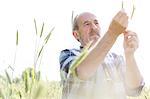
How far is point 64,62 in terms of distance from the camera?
1905 millimetres

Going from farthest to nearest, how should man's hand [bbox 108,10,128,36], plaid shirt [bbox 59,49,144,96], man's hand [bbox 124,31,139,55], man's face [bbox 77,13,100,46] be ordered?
man's face [bbox 77,13,100,46] < plaid shirt [bbox 59,49,144,96] < man's hand [bbox 124,31,139,55] < man's hand [bbox 108,10,128,36]

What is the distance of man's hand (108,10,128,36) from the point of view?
55.9 inches

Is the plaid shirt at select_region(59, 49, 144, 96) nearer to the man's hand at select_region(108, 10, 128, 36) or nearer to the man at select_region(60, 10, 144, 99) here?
the man at select_region(60, 10, 144, 99)

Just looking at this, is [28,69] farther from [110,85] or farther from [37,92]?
[110,85]

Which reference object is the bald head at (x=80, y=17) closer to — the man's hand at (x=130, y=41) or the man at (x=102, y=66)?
the man at (x=102, y=66)

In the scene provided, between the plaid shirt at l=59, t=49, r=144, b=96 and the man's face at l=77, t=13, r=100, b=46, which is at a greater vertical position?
the man's face at l=77, t=13, r=100, b=46

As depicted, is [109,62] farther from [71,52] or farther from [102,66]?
[71,52]

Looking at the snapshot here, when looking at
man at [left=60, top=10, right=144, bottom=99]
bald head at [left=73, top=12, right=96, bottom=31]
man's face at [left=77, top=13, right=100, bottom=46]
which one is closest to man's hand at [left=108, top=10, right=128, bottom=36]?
man at [left=60, top=10, right=144, bottom=99]

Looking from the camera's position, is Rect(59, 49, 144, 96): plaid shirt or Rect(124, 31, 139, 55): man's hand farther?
Rect(59, 49, 144, 96): plaid shirt

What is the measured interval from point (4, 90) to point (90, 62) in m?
0.75

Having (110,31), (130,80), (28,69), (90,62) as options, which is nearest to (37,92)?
(28,69)

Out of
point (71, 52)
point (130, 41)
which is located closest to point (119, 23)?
point (130, 41)

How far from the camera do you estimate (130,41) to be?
1701 millimetres

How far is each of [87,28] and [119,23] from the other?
0.71 meters
